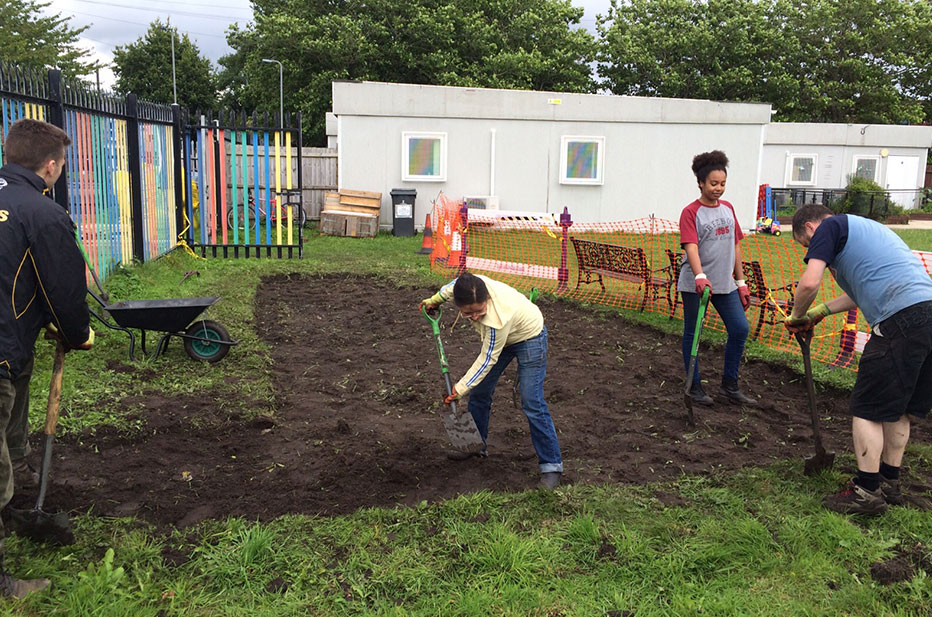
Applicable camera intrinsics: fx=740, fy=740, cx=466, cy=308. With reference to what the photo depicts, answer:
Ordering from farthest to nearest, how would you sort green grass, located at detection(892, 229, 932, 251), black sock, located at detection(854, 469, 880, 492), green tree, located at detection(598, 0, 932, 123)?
green tree, located at detection(598, 0, 932, 123), green grass, located at detection(892, 229, 932, 251), black sock, located at detection(854, 469, 880, 492)

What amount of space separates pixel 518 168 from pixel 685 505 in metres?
15.2

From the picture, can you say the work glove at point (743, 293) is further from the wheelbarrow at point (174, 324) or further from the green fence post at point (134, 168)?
the green fence post at point (134, 168)

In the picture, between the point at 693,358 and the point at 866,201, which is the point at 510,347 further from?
the point at 866,201

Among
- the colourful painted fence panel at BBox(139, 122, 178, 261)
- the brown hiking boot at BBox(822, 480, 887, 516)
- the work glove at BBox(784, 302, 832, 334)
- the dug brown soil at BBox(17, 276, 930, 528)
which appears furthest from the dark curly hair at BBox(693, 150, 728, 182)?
the colourful painted fence panel at BBox(139, 122, 178, 261)

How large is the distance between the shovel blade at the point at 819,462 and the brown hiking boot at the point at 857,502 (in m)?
0.35

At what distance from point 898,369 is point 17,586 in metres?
4.14

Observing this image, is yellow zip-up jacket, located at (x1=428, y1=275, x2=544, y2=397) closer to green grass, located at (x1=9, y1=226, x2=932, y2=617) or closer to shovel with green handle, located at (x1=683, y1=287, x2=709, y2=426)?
green grass, located at (x1=9, y1=226, x2=932, y2=617)

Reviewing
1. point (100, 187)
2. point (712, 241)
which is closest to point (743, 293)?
point (712, 241)

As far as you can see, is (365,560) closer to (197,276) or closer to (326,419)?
(326,419)

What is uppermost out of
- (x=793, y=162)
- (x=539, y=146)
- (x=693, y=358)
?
(x=793, y=162)

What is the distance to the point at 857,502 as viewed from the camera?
12.4 feet

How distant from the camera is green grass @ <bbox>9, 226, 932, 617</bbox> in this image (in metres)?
3.04

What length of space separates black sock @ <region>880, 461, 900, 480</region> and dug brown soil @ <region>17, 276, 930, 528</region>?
341mm

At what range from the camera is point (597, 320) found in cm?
880
